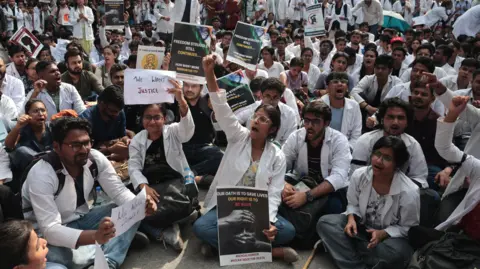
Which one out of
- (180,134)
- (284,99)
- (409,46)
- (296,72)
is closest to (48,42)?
(296,72)

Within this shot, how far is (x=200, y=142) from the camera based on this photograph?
5.03 meters

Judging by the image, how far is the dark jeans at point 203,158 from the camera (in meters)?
4.92

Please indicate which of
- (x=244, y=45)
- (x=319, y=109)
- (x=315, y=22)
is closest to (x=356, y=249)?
(x=319, y=109)

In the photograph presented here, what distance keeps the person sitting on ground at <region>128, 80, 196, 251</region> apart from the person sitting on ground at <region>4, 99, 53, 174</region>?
1.00 meters

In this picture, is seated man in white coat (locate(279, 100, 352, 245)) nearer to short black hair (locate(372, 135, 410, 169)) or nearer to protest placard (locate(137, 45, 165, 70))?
short black hair (locate(372, 135, 410, 169))

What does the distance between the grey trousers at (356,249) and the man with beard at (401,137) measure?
725mm

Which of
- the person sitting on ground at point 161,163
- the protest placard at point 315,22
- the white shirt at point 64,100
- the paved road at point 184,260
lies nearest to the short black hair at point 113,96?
the white shirt at point 64,100

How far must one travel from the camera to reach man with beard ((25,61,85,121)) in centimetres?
505

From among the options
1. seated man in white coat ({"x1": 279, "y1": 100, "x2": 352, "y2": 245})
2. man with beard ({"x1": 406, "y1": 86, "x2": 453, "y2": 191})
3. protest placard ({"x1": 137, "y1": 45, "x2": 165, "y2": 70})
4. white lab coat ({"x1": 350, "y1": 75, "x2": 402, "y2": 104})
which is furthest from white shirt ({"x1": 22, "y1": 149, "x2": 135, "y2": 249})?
white lab coat ({"x1": 350, "y1": 75, "x2": 402, "y2": 104})

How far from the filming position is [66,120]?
9.89ft

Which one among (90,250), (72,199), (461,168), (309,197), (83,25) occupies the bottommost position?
(90,250)

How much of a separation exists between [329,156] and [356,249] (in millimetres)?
888

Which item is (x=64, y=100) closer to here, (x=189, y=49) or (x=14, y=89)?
(x=14, y=89)

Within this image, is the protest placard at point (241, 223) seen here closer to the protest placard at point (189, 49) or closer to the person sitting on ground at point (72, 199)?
the person sitting on ground at point (72, 199)
